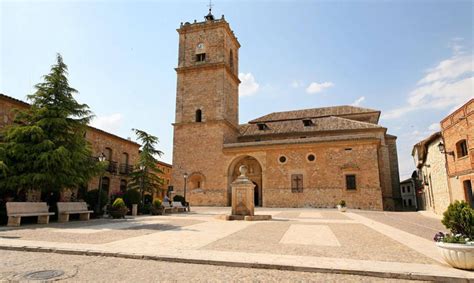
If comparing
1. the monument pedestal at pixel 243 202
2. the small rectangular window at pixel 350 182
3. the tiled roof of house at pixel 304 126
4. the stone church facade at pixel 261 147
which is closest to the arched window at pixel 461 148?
the stone church facade at pixel 261 147

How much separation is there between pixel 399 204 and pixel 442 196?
1208 centimetres

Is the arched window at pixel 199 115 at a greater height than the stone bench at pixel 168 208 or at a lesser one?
greater

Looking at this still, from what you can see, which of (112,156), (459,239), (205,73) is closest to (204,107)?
(205,73)

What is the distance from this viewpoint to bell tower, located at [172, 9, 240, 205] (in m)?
27.4

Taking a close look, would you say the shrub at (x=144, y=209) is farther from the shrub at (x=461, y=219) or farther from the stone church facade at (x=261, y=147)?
the shrub at (x=461, y=219)

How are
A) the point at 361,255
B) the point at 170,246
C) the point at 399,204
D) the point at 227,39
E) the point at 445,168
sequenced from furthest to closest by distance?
the point at 227,39 < the point at 399,204 < the point at 445,168 < the point at 170,246 < the point at 361,255

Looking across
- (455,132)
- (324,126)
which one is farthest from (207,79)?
(455,132)

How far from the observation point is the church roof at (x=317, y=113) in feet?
109

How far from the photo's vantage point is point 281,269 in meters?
4.36

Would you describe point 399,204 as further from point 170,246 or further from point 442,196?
point 170,246

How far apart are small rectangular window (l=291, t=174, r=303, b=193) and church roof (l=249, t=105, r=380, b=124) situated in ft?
35.1

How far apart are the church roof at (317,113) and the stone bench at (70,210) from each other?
24011mm

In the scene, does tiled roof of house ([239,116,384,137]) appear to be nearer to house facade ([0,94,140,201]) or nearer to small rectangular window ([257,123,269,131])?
small rectangular window ([257,123,269,131])

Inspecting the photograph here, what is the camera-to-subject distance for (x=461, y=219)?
14.9ft
